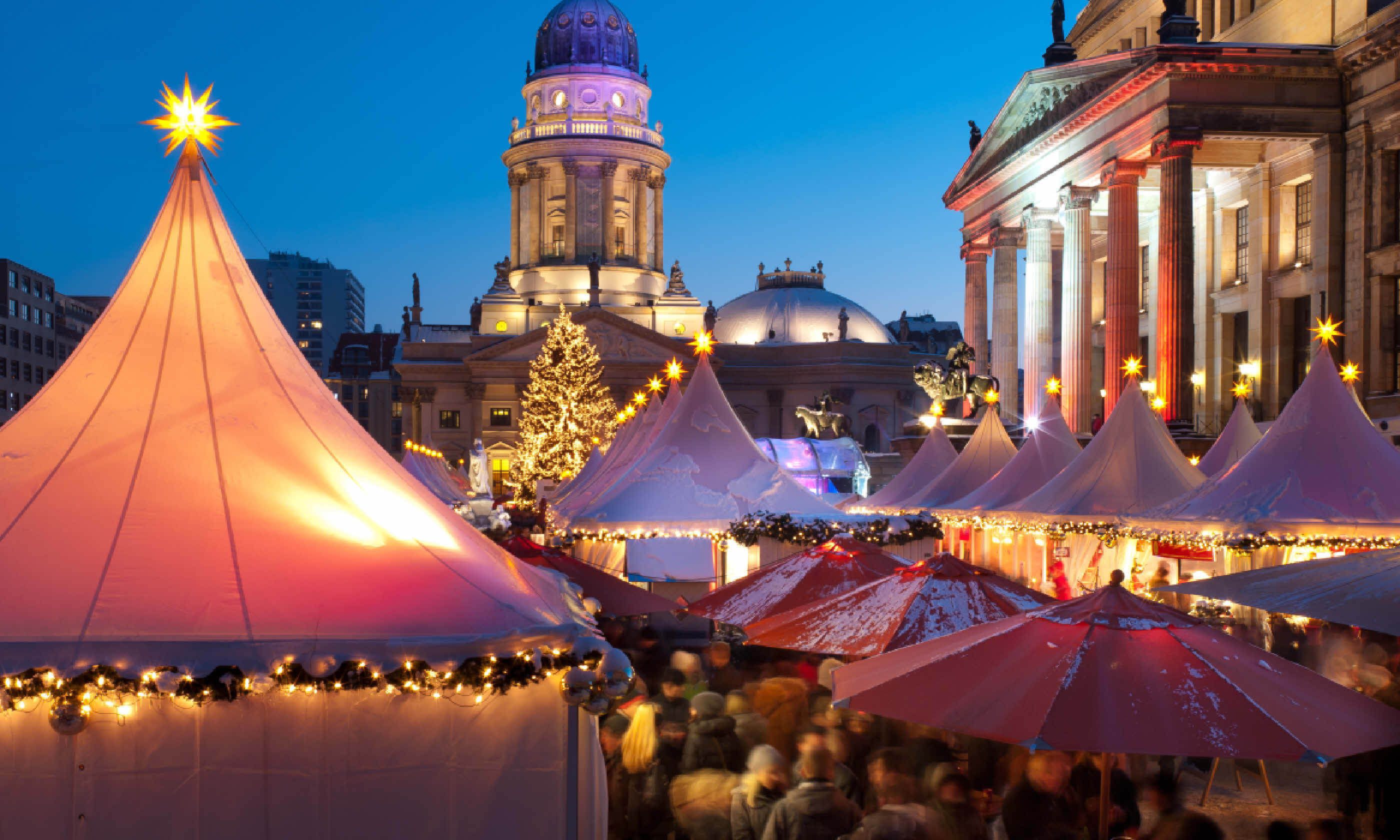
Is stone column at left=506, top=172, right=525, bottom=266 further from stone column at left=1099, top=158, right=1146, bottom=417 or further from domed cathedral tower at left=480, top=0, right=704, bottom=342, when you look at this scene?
stone column at left=1099, top=158, right=1146, bottom=417

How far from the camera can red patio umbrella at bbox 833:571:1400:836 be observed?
23.4 feet

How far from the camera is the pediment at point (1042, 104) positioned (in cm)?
3984

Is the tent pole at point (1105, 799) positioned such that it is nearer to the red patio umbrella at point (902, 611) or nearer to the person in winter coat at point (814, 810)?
the person in winter coat at point (814, 810)

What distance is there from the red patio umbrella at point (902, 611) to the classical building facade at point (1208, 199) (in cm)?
2548

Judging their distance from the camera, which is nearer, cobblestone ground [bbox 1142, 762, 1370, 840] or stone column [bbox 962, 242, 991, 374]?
cobblestone ground [bbox 1142, 762, 1370, 840]

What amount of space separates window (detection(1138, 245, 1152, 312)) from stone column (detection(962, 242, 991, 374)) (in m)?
5.61

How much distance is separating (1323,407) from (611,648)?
14.6 metres

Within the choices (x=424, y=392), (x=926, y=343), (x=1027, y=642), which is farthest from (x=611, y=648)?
(x=926, y=343)

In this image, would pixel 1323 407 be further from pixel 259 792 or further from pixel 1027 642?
pixel 259 792

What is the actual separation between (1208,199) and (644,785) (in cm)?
4102

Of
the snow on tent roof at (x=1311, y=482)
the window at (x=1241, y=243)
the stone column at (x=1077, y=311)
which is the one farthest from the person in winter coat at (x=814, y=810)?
the window at (x=1241, y=243)

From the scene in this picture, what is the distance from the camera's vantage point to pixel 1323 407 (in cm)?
1883

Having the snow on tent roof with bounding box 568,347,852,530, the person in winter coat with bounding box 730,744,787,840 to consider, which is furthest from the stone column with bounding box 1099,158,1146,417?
the person in winter coat with bounding box 730,744,787,840

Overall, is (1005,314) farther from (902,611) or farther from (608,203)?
(608,203)
